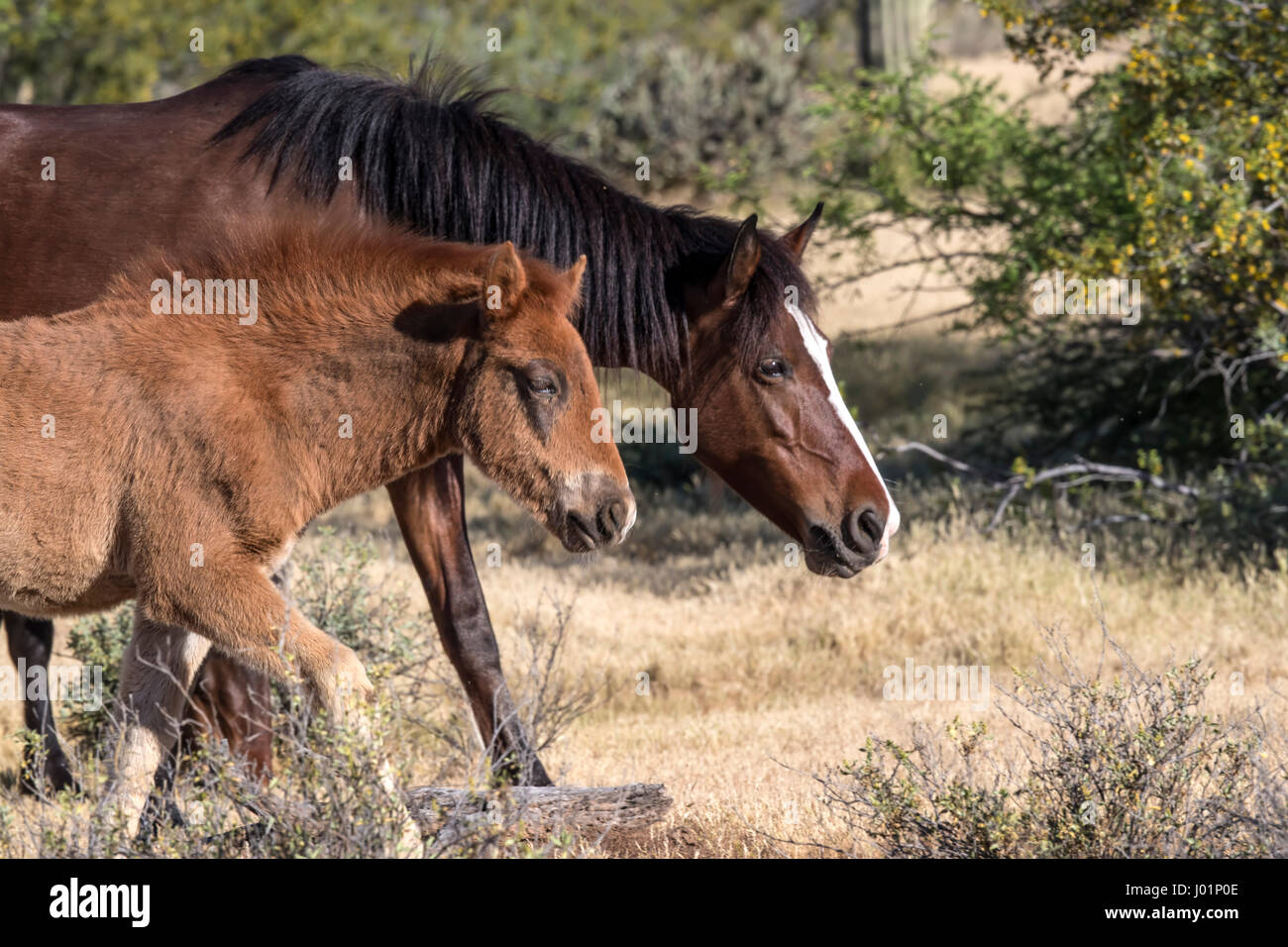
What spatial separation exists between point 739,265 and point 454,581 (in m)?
1.74

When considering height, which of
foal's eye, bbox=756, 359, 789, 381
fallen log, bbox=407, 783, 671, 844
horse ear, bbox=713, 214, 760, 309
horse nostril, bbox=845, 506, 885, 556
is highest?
horse ear, bbox=713, 214, 760, 309

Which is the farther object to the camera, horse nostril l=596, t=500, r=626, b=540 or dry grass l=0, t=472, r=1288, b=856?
dry grass l=0, t=472, r=1288, b=856

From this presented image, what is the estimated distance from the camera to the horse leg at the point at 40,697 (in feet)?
21.9

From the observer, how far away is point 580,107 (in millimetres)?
24812

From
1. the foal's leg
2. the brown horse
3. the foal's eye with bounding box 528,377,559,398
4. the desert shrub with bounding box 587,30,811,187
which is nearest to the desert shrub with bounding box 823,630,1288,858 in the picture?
the brown horse

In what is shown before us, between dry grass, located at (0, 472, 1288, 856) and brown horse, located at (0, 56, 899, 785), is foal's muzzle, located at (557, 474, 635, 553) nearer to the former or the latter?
brown horse, located at (0, 56, 899, 785)

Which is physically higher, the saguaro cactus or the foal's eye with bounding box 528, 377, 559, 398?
the saguaro cactus

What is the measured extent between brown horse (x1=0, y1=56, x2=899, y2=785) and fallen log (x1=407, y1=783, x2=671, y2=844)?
2.72 ft

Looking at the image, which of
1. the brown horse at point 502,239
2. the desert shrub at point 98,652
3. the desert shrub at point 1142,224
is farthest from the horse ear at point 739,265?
the desert shrub at point 1142,224

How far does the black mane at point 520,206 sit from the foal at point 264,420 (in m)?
0.65

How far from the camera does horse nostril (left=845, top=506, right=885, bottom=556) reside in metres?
5.32

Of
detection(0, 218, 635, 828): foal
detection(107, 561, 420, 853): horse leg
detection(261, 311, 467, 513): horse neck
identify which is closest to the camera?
detection(107, 561, 420, 853): horse leg

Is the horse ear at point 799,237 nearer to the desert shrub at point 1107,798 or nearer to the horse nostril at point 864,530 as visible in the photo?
the horse nostril at point 864,530
